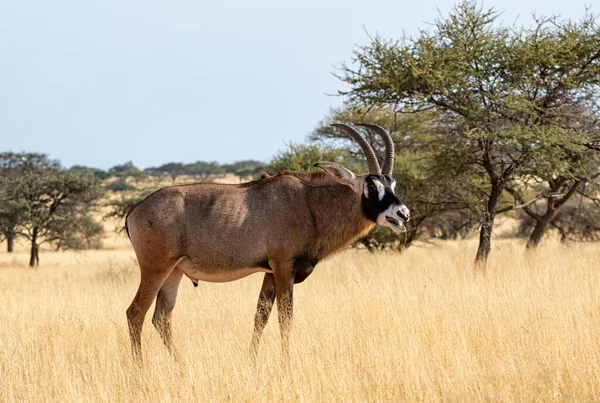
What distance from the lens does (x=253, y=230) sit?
7090 mm

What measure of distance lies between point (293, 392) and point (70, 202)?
24873 mm

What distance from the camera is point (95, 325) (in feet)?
28.0

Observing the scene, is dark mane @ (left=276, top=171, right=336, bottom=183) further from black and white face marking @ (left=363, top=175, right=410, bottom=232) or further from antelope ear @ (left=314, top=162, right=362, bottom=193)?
black and white face marking @ (left=363, top=175, right=410, bottom=232)

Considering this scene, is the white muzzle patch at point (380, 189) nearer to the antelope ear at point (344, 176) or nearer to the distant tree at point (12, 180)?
the antelope ear at point (344, 176)

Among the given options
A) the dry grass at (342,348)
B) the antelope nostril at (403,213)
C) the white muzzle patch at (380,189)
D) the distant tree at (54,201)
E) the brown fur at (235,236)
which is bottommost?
the distant tree at (54,201)

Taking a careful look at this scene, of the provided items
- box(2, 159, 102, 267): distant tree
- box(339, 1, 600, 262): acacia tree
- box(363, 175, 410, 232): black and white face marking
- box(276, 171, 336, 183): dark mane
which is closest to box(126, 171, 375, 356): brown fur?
box(363, 175, 410, 232): black and white face marking

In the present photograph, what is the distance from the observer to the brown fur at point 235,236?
7051 mm

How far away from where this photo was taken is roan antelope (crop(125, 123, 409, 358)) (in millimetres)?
7051

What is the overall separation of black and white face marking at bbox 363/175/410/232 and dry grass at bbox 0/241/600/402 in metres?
0.99

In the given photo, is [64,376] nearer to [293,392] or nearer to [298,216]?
[293,392]

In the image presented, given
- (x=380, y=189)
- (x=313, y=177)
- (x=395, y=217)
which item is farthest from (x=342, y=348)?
(x=313, y=177)

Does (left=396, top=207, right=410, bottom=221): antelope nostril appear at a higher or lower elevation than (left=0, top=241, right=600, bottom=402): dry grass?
higher

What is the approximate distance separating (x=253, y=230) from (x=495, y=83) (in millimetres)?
7931

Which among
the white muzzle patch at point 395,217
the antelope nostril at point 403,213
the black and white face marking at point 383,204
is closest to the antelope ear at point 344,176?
the black and white face marking at point 383,204
